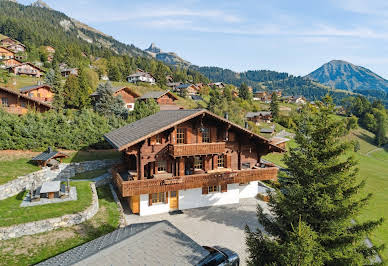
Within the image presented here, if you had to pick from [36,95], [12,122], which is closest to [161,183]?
[12,122]

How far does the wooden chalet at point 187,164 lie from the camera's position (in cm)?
1847

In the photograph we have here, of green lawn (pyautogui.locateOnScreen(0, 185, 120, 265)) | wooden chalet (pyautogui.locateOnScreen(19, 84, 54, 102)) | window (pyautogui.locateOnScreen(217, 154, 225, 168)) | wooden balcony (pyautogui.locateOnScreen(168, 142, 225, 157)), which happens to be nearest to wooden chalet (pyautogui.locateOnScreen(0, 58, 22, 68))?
wooden chalet (pyautogui.locateOnScreen(19, 84, 54, 102))

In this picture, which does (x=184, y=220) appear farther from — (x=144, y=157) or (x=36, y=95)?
(x=36, y=95)

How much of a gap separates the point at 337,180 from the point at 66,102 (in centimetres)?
4758

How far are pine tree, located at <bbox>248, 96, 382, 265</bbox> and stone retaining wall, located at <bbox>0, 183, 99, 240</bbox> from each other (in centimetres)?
1012

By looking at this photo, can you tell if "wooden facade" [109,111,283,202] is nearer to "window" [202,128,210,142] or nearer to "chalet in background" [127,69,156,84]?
"window" [202,128,210,142]

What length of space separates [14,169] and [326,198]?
22.8m

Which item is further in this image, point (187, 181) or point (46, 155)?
point (46, 155)

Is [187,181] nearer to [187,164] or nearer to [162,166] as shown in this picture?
[187,164]

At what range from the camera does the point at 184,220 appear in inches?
719

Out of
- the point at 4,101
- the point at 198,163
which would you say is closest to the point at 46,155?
the point at 198,163

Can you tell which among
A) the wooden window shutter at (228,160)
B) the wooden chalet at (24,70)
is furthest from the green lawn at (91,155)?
the wooden chalet at (24,70)

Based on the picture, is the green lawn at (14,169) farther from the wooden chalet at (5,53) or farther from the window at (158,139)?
the wooden chalet at (5,53)

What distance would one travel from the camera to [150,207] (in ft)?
62.2
